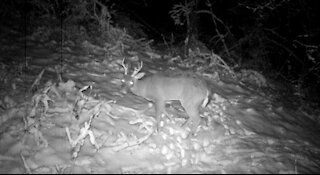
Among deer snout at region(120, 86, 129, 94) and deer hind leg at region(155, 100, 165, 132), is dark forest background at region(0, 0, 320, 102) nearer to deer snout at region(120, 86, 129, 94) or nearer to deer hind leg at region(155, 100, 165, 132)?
deer snout at region(120, 86, 129, 94)

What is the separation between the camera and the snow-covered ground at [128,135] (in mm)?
4777

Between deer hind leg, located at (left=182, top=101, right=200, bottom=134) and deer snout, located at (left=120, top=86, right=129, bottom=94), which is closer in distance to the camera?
deer hind leg, located at (left=182, top=101, right=200, bottom=134)

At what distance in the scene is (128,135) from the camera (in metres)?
5.49

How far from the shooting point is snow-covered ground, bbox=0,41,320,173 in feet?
15.7

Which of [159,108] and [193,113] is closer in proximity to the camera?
[193,113]

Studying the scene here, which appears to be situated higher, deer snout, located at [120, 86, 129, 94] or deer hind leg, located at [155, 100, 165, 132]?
deer snout, located at [120, 86, 129, 94]

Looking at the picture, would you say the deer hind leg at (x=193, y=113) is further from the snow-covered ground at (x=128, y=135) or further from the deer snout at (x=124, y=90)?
the deer snout at (x=124, y=90)

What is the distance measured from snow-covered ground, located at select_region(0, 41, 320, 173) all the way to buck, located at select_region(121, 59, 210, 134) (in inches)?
11.2

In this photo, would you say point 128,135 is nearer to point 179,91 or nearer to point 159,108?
point 159,108

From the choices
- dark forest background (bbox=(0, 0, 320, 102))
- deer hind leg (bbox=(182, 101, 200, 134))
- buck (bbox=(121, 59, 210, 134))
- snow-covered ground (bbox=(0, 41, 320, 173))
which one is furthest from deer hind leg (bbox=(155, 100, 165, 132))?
dark forest background (bbox=(0, 0, 320, 102))

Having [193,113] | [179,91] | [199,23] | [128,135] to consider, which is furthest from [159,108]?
[199,23]

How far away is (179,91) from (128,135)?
4.75ft

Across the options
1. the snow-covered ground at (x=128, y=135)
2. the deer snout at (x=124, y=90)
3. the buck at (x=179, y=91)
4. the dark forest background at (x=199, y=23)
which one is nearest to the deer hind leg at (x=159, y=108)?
the buck at (x=179, y=91)

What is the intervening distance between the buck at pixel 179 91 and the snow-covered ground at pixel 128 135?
0.28 m
